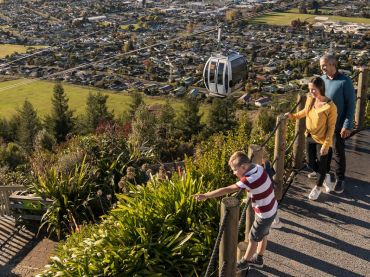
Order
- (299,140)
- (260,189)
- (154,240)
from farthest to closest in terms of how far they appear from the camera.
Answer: (299,140), (154,240), (260,189)

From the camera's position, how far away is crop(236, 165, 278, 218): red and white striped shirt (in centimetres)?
443

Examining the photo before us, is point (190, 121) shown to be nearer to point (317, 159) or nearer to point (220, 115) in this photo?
point (220, 115)

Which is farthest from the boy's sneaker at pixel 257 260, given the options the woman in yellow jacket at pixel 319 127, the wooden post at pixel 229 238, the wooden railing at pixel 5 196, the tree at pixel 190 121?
the tree at pixel 190 121

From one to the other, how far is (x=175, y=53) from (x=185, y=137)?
60.4m

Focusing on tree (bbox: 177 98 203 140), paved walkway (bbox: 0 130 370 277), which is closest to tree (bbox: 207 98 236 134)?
tree (bbox: 177 98 203 140)

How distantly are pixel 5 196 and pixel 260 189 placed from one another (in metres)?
6.89

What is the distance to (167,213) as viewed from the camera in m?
5.66

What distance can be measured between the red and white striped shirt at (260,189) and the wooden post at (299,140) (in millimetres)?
2614

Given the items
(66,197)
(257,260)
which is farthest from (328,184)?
(66,197)

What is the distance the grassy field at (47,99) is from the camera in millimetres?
58281

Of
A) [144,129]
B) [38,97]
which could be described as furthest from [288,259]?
[38,97]

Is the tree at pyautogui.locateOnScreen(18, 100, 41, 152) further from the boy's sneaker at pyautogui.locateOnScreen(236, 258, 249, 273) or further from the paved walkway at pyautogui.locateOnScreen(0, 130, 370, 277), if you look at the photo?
the boy's sneaker at pyautogui.locateOnScreen(236, 258, 249, 273)

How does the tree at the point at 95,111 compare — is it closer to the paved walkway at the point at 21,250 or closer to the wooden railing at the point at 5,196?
the wooden railing at the point at 5,196

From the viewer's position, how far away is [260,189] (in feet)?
14.8
